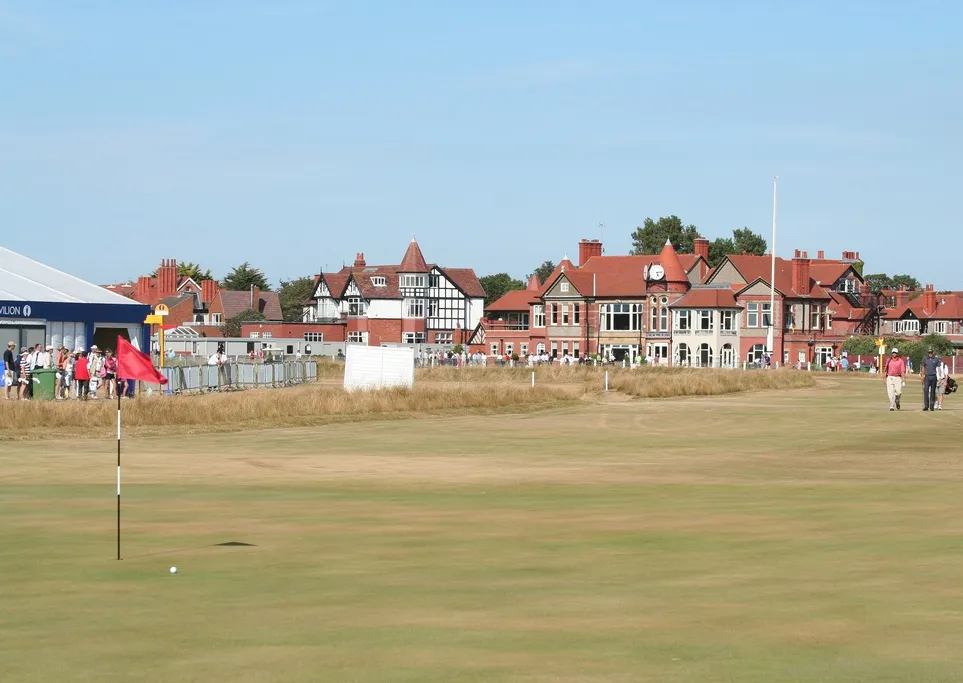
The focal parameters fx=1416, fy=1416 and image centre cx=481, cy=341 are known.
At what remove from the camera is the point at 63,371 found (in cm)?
4731

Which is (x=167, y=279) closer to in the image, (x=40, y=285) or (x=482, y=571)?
(x=40, y=285)

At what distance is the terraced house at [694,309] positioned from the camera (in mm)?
121000

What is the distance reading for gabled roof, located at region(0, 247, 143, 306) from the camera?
51.3 metres

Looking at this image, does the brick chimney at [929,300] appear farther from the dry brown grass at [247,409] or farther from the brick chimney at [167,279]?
the dry brown grass at [247,409]

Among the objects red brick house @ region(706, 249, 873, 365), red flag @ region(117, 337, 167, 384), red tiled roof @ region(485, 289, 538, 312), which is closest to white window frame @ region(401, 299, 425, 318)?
red tiled roof @ region(485, 289, 538, 312)

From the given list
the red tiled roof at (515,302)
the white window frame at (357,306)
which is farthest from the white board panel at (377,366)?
the white window frame at (357,306)

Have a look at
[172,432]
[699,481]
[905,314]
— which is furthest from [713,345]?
[699,481]

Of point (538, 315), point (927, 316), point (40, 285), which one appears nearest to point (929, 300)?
point (927, 316)

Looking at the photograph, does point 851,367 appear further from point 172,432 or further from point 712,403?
point 172,432

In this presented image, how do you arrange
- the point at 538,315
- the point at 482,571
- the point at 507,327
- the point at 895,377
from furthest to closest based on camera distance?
1. the point at 507,327
2. the point at 538,315
3. the point at 895,377
4. the point at 482,571

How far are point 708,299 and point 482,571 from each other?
11059 centimetres

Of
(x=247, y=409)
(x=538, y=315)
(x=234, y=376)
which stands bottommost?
(x=247, y=409)

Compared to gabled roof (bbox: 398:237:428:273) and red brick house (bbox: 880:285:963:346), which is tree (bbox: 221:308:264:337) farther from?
red brick house (bbox: 880:285:963:346)

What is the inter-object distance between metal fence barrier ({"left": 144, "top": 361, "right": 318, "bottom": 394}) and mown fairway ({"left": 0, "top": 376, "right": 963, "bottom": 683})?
2599cm
